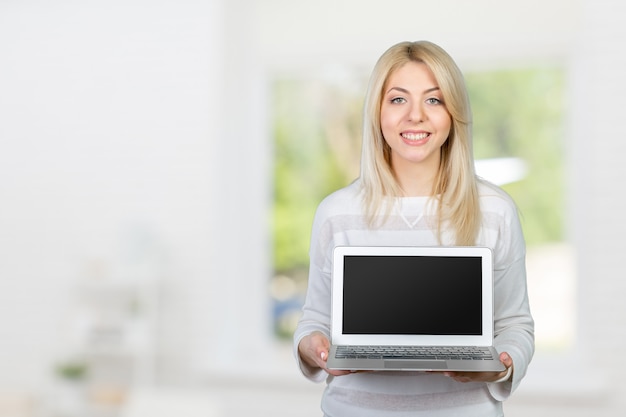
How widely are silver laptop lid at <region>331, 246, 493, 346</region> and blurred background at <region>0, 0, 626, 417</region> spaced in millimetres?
1978

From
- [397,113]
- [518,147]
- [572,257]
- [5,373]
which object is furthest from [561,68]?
[5,373]

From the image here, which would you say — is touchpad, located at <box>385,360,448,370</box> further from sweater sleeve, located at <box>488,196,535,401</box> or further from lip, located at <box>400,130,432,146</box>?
lip, located at <box>400,130,432,146</box>

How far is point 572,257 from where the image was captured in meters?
3.12

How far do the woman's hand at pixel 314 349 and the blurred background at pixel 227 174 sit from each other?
196 cm

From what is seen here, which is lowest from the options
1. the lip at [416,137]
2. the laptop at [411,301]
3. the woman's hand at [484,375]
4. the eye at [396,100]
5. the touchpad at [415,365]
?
the woman's hand at [484,375]

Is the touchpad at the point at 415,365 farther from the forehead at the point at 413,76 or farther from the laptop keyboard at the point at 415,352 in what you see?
the forehead at the point at 413,76

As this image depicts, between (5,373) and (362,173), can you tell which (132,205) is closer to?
(5,373)

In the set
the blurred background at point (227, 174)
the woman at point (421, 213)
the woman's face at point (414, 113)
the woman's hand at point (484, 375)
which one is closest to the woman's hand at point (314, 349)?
the woman at point (421, 213)

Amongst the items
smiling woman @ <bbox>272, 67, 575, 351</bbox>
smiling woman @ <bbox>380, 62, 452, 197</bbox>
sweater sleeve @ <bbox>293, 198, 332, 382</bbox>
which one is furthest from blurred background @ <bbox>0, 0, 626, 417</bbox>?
smiling woman @ <bbox>380, 62, 452, 197</bbox>

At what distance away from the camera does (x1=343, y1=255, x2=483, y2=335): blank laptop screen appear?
113 centimetres

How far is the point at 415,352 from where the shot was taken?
1.10 meters

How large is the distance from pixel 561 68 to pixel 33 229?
7.82ft

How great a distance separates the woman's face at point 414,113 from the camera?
1108mm

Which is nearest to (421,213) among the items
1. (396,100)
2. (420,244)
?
(420,244)
